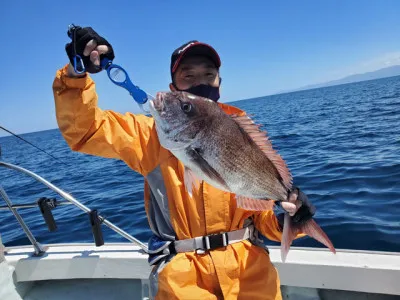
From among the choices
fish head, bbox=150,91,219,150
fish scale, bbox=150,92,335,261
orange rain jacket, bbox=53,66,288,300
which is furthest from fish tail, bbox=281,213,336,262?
fish head, bbox=150,91,219,150

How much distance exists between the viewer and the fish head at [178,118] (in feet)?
6.20

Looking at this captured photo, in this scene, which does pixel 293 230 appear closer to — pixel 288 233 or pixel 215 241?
pixel 288 233

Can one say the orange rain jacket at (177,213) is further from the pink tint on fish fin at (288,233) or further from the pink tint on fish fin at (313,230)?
the pink tint on fish fin at (313,230)

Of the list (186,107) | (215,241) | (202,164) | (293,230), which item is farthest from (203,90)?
(293,230)

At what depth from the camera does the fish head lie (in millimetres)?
1889

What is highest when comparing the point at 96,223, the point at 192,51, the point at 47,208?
the point at 192,51

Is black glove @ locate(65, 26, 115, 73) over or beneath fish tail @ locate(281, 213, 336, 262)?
over

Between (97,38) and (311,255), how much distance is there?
306cm

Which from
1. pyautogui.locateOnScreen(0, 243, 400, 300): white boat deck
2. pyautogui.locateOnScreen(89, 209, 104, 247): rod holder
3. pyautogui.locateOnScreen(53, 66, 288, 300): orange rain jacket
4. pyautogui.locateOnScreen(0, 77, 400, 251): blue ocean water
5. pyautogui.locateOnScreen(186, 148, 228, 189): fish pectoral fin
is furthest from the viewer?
pyautogui.locateOnScreen(0, 77, 400, 251): blue ocean water

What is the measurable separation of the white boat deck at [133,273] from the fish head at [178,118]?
2.23 meters

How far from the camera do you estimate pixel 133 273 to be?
151 inches

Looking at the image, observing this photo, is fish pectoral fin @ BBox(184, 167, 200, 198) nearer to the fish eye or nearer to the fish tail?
the fish eye

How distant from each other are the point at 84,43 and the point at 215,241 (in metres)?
1.70

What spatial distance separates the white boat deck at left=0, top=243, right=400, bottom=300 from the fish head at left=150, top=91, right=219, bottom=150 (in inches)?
87.6
